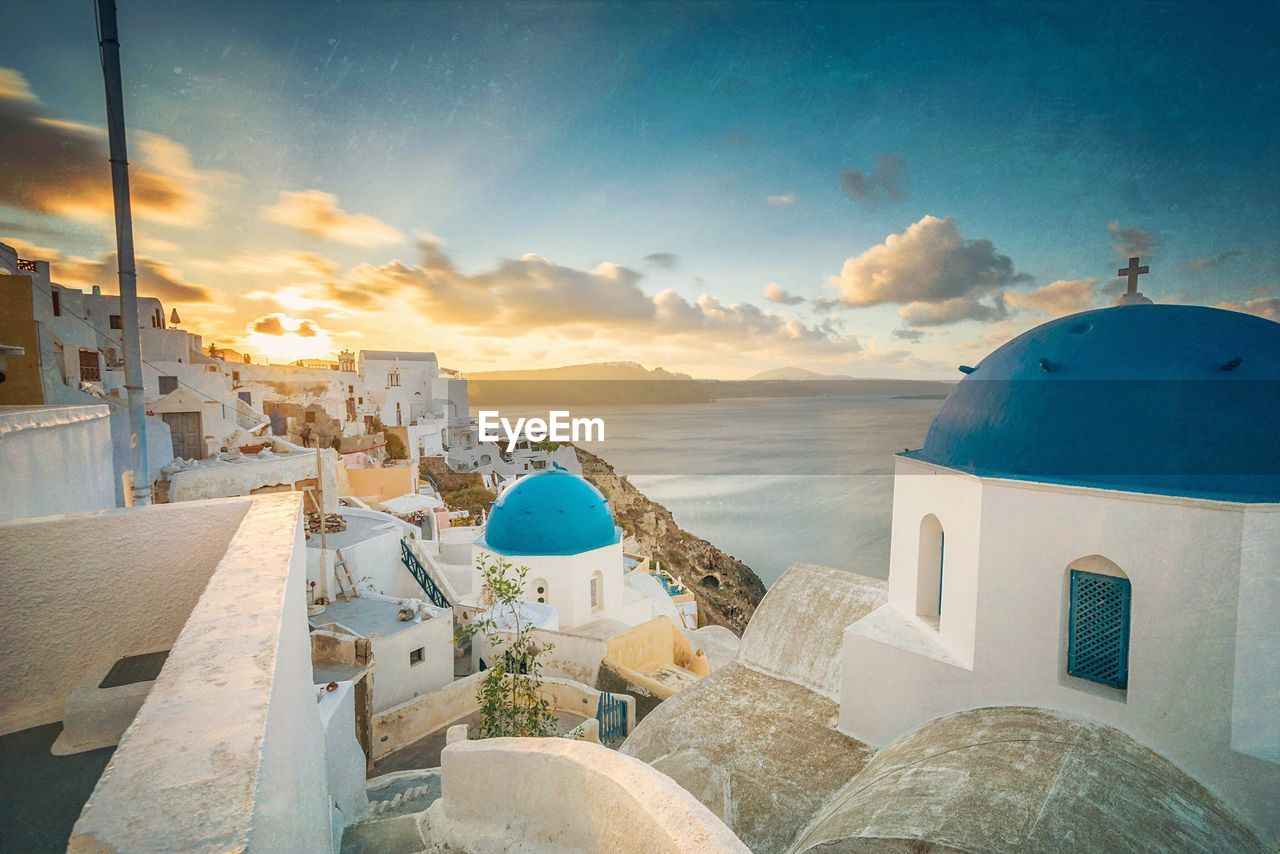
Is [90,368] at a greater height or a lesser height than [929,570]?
greater

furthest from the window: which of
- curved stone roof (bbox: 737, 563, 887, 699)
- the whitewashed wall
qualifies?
curved stone roof (bbox: 737, 563, 887, 699)

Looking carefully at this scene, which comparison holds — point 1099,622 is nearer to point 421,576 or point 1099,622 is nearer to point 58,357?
point 421,576

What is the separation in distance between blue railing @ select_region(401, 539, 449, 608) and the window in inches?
414

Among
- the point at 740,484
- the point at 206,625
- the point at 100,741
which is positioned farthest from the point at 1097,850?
the point at 740,484

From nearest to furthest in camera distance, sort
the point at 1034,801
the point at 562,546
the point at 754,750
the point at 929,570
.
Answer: the point at 1034,801 < the point at 754,750 < the point at 929,570 < the point at 562,546

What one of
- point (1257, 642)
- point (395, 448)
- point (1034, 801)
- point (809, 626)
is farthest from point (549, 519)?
point (395, 448)

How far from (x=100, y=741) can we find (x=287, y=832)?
84.0 inches

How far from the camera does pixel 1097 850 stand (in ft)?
11.0

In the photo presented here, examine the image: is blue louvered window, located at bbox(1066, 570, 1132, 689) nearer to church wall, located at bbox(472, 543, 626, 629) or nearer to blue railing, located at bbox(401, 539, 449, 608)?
church wall, located at bbox(472, 543, 626, 629)

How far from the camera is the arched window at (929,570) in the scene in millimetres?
6461

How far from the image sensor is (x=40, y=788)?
2359 millimetres

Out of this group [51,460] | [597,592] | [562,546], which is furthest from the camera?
[597,592]

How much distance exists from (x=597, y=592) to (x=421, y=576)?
4480 mm

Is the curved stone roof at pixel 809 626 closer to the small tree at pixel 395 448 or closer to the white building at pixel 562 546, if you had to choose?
the white building at pixel 562 546
